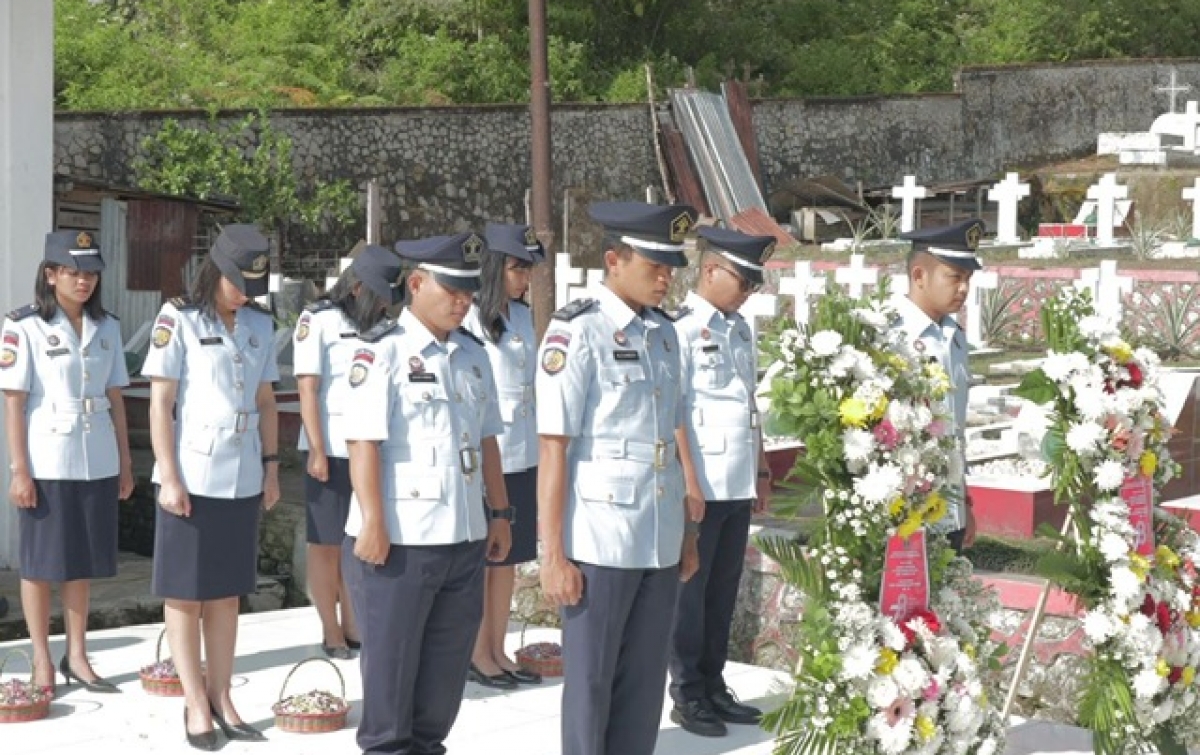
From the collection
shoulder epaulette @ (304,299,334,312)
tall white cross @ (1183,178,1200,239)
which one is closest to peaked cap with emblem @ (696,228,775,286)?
shoulder epaulette @ (304,299,334,312)

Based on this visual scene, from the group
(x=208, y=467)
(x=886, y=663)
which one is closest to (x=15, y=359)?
(x=208, y=467)

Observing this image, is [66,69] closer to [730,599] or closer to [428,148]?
[428,148]

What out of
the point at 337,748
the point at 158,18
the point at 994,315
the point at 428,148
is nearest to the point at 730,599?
the point at 337,748

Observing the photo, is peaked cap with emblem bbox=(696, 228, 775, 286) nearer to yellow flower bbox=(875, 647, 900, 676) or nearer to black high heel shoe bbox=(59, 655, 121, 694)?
yellow flower bbox=(875, 647, 900, 676)

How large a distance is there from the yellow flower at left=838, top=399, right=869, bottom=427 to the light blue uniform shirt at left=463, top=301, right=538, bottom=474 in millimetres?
2103

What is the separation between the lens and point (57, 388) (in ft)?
23.6

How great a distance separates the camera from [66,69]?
23.5m

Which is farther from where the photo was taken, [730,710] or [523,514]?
[523,514]

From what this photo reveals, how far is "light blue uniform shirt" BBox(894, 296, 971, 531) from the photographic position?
20.9 feet

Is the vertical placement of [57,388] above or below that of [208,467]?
above

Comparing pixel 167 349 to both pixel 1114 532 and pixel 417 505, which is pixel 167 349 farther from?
pixel 1114 532

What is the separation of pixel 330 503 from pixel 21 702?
4.66 ft

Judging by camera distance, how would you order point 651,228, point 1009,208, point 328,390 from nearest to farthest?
point 651,228
point 328,390
point 1009,208

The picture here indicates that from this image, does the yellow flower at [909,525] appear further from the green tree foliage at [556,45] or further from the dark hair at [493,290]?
the green tree foliage at [556,45]
